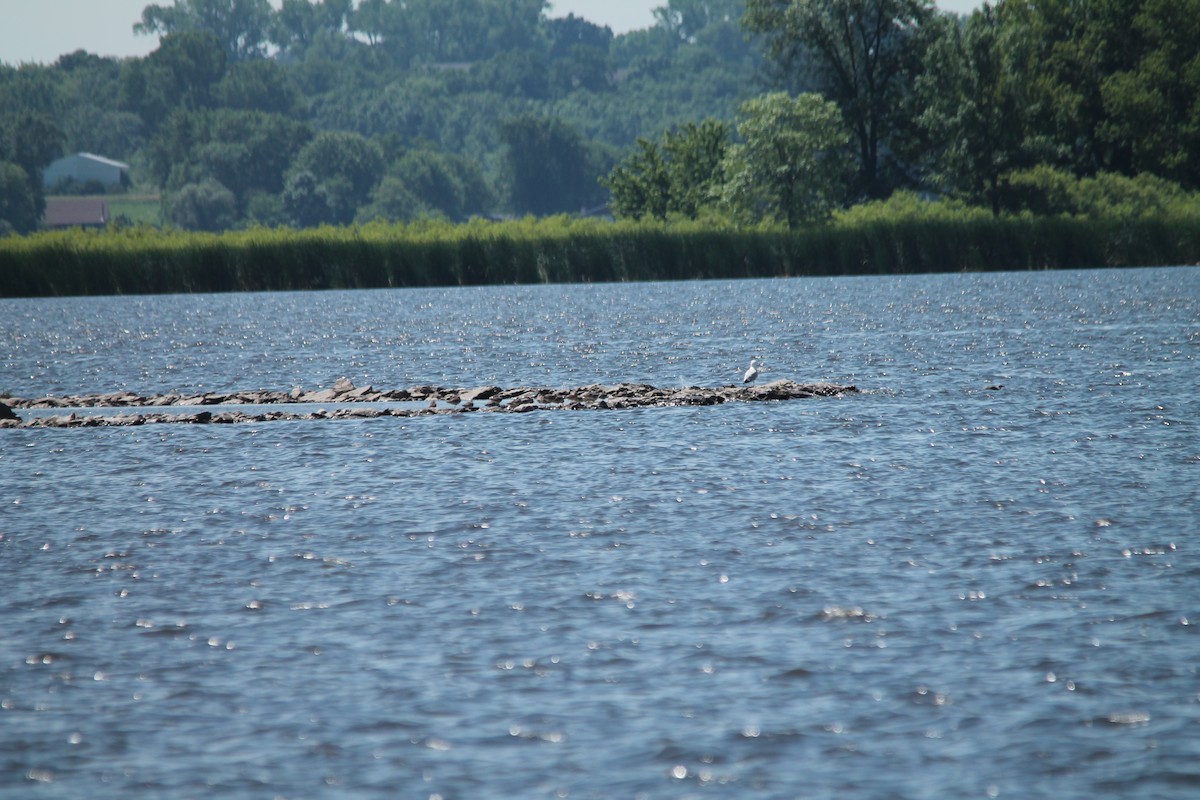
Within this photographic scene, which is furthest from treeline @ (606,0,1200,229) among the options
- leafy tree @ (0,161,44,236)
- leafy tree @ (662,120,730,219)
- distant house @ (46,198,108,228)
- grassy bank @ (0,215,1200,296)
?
distant house @ (46,198,108,228)

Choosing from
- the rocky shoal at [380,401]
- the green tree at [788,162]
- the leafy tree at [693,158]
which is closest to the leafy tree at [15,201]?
the leafy tree at [693,158]

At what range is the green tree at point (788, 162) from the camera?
294 feet

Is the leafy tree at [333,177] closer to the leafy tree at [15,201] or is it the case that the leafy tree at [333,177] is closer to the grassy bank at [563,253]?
the leafy tree at [15,201]

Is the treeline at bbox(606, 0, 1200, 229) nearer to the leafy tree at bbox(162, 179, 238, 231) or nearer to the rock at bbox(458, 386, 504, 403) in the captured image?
the rock at bbox(458, 386, 504, 403)

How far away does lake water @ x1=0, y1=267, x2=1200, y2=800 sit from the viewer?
9.05 meters

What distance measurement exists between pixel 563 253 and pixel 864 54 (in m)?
29.2

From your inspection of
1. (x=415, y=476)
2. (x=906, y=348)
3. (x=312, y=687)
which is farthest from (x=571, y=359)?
(x=312, y=687)

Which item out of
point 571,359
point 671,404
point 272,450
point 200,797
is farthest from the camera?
point 571,359

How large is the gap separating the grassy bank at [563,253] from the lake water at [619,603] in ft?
168

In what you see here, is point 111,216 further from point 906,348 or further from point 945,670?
point 945,670

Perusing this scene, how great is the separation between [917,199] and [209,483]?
77489 mm

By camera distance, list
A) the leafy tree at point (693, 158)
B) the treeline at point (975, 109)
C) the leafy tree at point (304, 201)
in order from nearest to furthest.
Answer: the treeline at point (975, 109) → the leafy tree at point (693, 158) → the leafy tree at point (304, 201)

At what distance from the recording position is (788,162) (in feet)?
299

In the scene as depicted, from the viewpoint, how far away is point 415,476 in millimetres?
20000
